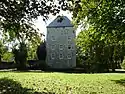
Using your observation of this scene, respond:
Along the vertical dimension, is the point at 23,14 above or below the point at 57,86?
above

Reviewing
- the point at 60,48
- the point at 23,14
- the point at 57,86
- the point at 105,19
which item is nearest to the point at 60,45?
the point at 60,48

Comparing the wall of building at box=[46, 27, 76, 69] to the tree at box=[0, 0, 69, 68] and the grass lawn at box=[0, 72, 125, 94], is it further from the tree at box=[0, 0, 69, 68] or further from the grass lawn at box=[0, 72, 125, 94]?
the tree at box=[0, 0, 69, 68]

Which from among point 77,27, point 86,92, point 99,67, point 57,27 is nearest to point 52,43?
point 57,27

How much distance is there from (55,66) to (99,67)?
2857cm

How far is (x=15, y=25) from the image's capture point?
1328 cm

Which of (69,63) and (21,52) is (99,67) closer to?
(21,52)

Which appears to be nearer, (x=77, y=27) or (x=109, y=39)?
(x=109, y=39)

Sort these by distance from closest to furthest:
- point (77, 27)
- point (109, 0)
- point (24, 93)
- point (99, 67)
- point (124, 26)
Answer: point (24, 93) < point (124, 26) < point (109, 0) < point (77, 27) < point (99, 67)

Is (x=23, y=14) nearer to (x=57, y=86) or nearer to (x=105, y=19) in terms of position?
(x=57, y=86)

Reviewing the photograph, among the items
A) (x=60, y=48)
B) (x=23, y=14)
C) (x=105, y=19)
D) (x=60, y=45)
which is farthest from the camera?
(x=60, y=48)

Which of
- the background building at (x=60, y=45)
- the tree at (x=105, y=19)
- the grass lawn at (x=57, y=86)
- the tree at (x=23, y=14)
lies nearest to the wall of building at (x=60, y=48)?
the background building at (x=60, y=45)

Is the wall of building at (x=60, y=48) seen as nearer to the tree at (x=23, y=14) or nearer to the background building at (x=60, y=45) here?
the background building at (x=60, y=45)

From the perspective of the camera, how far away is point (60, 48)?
8425 centimetres

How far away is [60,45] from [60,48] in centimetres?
87
